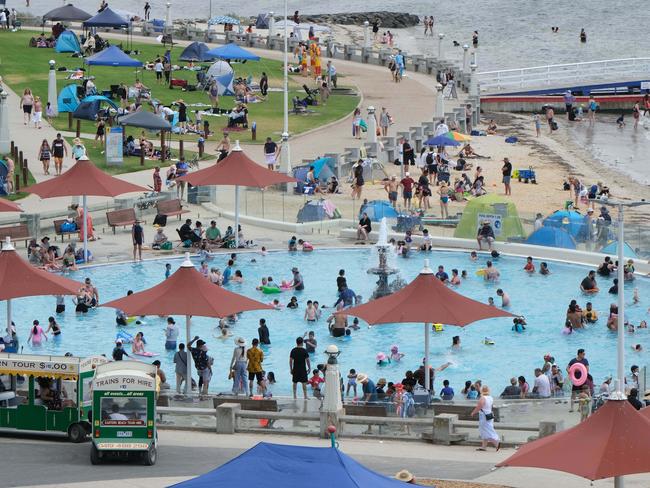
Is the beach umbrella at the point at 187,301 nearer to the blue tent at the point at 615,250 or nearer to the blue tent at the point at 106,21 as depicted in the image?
the blue tent at the point at 615,250

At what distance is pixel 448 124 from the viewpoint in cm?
6594

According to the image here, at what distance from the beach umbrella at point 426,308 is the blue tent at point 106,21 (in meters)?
45.5

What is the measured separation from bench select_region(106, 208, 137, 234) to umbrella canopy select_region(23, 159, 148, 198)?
319 centimetres

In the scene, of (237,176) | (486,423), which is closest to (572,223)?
(237,176)

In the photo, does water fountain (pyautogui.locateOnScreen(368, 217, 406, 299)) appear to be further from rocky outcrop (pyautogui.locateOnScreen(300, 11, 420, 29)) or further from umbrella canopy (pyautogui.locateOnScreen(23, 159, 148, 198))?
rocky outcrop (pyautogui.locateOnScreen(300, 11, 420, 29))

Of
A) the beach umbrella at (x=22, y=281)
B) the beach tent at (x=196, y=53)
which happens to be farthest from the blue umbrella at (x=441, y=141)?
the beach umbrella at (x=22, y=281)

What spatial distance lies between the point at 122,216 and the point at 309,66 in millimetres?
29832

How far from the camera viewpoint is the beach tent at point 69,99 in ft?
Answer: 202

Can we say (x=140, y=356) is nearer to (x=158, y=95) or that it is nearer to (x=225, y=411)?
(x=225, y=411)

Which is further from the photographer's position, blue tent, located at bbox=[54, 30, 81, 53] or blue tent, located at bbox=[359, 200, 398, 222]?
blue tent, located at bbox=[54, 30, 81, 53]

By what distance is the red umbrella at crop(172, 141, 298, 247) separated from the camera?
45281mm

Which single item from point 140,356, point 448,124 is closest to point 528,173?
point 448,124

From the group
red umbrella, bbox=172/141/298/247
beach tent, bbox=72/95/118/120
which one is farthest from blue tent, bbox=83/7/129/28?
red umbrella, bbox=172/141/298/247

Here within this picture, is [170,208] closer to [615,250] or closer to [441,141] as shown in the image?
[615,250]
